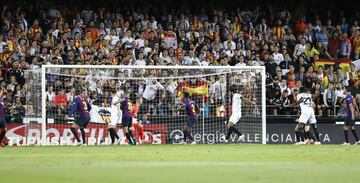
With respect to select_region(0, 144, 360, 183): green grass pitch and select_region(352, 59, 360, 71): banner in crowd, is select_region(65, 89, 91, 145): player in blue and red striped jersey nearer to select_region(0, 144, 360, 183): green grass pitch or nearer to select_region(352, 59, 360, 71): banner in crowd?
select_region(0, 144, 360, 183): green grass pitch

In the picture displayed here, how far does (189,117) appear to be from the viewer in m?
27.8

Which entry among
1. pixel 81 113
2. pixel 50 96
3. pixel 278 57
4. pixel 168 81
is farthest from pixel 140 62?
pixel 278 57

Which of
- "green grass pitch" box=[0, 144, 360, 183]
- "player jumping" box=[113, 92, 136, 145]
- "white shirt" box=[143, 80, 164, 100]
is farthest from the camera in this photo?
"white shirt" box=[143, 80, 164, 100]

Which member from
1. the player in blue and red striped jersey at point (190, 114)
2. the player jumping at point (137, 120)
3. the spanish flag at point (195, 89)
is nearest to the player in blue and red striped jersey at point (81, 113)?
the player jumping at point (137, 120)

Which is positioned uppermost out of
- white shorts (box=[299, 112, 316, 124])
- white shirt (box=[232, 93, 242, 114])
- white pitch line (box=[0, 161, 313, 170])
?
white shirt (box=[232, 93, 242, 114])

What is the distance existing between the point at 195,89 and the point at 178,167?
44.2 feet

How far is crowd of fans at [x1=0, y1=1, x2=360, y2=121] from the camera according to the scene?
93.1ft

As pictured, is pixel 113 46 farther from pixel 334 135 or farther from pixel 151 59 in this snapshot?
pixel 334 135

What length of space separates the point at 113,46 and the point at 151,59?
1589 millimetres

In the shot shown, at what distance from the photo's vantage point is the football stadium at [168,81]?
2695 centimetres

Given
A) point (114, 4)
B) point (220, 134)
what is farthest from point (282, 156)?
point (114, 4)

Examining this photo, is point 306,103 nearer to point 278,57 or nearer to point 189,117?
point 189,117

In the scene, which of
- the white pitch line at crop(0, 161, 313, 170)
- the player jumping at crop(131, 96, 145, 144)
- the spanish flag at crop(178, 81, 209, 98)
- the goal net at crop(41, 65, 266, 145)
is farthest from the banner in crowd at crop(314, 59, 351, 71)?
the white pitch line at crop(0, 161, 313, 170)

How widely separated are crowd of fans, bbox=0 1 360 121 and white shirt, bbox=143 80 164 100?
1.00 ft
